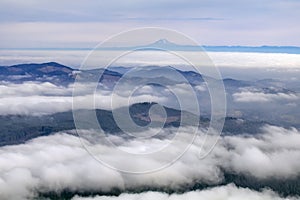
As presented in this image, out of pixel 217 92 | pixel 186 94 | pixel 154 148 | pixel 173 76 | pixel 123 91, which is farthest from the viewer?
pixel 123 91

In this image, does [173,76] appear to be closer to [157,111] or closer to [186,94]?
[186,94]

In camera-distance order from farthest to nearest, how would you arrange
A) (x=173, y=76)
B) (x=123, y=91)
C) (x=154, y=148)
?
(x=123, y=91) < (x=154, y=148) < (x=173, y=76)

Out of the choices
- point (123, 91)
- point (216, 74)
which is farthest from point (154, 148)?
point (216, 74)

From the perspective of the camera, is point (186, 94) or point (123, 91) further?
point (123, 91)

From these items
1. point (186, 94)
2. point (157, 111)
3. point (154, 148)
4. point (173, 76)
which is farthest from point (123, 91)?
point (173, 76)

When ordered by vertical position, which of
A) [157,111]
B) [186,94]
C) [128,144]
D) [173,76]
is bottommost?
[128,144]

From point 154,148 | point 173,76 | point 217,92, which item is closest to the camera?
point 217,92

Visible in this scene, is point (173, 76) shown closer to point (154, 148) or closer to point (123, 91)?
point (154, 148)

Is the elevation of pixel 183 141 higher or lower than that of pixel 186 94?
lower

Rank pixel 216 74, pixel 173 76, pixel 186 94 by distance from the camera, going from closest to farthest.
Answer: pixel 216 74 < pixel 173 76 < pixel 186 94
